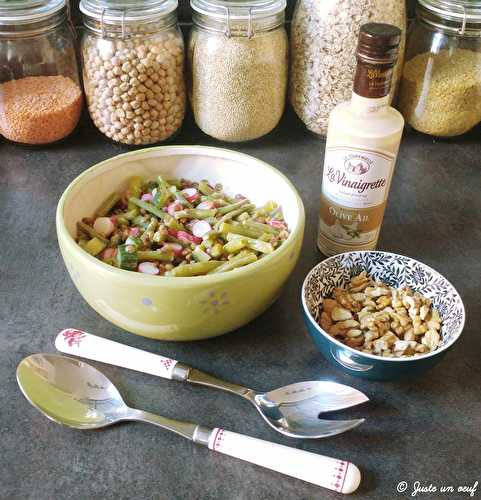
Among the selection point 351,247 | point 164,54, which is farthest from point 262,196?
point 164,54

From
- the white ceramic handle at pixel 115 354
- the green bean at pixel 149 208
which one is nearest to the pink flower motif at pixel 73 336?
the white ceramic handle at pixel 115 354

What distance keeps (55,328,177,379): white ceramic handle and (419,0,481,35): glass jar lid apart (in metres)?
0.82

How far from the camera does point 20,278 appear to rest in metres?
0.89

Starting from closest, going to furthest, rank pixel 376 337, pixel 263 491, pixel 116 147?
1. pixel 263 491
2. pixel 376 337
3. pixel 116 147

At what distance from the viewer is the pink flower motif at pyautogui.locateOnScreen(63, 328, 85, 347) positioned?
0.75 m

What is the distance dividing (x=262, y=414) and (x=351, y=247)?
314mm

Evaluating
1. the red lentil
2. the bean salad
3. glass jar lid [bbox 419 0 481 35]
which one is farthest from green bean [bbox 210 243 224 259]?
glass jar lid [bbox 419 0 481 35]

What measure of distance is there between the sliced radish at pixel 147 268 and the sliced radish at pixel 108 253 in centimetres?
5

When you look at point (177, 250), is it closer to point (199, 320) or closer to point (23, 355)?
point (199, 320)

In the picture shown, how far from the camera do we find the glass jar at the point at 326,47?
1052 millimetres

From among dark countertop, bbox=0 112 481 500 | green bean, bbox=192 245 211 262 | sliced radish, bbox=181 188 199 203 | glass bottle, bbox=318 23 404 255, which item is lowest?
dark countertop, bbox=0 112 481 500

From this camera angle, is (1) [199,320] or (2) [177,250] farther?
(2) [177,250]

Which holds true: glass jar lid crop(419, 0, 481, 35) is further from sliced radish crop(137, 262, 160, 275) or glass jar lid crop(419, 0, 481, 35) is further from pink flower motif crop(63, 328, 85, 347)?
pink flower motif crop(63, 328, 85, 347)

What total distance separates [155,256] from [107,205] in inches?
6.1
